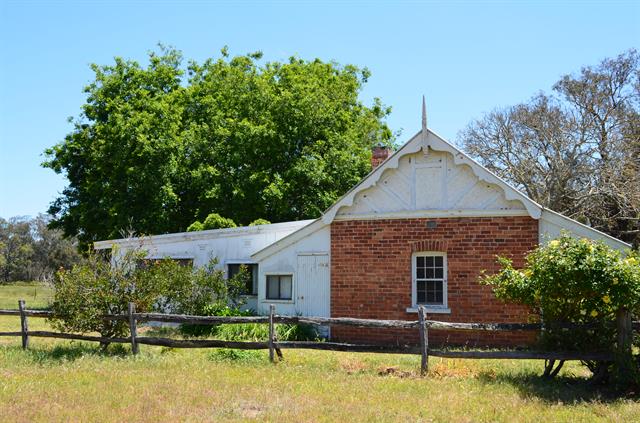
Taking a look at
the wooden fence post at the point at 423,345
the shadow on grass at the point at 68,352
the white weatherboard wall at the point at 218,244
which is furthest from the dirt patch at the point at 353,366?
the white weatherboard wall at the point at 218,244

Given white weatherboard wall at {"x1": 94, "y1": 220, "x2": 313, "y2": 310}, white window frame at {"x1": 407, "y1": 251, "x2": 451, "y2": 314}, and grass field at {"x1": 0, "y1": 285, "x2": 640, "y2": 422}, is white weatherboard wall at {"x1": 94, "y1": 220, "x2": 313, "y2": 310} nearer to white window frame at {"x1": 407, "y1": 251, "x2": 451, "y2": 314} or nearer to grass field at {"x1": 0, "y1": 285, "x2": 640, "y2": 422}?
white window frame at {"x1": 407, "y1": 251, "x2": 451, "y2": 314}

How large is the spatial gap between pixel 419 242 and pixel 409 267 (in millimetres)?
677

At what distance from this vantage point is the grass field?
938 cm

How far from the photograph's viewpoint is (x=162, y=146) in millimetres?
30500

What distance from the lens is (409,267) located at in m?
17.5

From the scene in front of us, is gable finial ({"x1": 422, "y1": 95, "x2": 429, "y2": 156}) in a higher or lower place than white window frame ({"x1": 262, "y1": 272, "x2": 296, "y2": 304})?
higher

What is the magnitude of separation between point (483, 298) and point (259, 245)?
7345 mm

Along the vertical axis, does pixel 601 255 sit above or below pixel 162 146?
below

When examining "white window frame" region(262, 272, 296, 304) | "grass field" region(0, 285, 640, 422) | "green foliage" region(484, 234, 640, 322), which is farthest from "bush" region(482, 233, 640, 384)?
"white window frame" region(262, 272, 296, 304)

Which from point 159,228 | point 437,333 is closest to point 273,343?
point 437,333

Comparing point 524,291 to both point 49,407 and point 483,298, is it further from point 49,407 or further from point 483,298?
point 49,407

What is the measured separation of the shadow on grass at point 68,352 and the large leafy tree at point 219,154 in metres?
13.5

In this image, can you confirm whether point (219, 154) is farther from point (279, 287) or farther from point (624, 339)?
point (624, 339)

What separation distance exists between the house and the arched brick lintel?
25 millimetres
